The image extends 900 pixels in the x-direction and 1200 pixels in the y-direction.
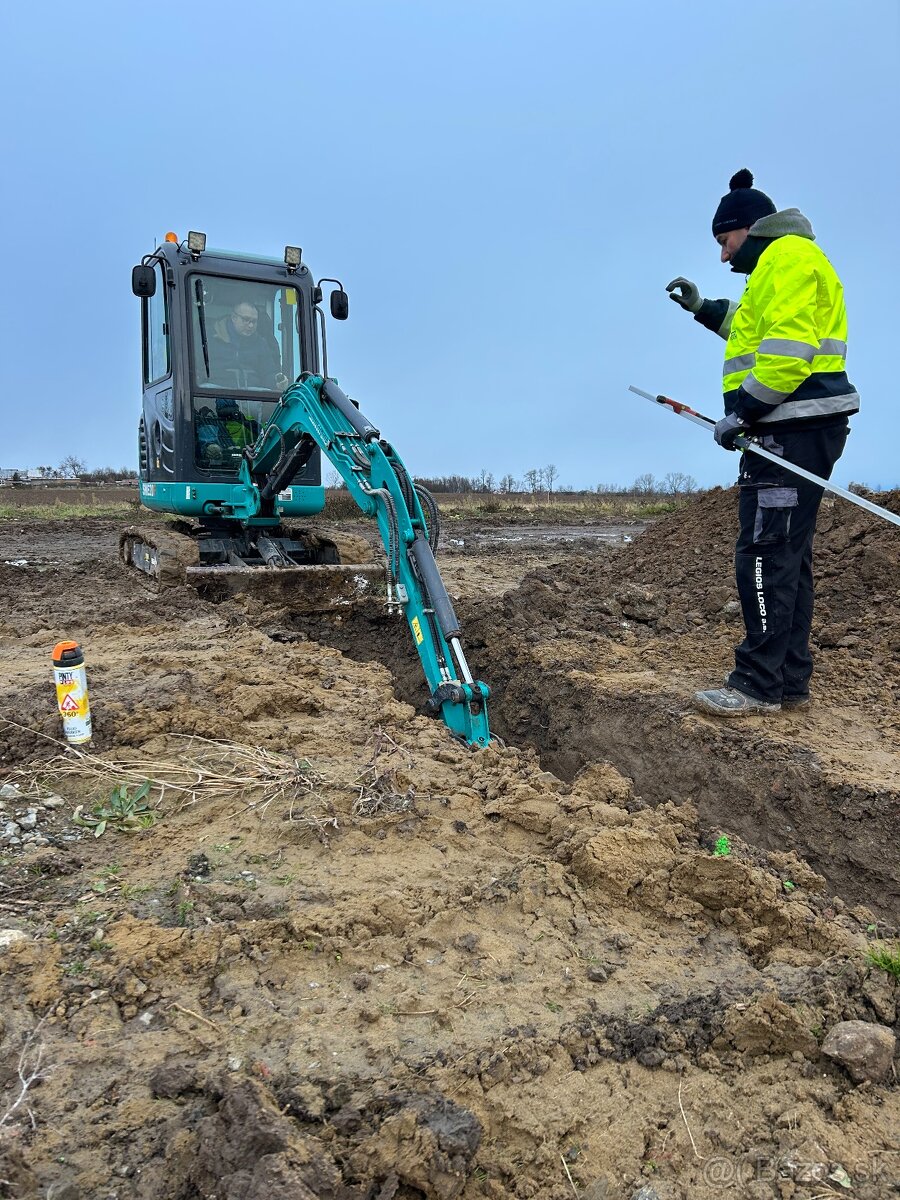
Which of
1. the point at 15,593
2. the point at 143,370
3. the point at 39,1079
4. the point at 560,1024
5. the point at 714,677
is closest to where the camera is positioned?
the point at 39,1079

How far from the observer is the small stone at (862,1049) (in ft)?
6.82

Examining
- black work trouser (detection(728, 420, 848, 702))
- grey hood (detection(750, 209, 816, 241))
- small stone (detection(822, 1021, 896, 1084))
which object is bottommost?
small stone (detection(822, 1021, 896, 1084))

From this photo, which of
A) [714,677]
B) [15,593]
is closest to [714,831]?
[714,677]

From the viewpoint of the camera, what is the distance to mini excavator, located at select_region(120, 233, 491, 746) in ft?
23.6

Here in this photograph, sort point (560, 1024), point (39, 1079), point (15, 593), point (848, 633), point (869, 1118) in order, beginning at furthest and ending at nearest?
point (15, 593)
point (848, 633)
point (560, 1024)
point (869, 1118)
point (39, 1079)

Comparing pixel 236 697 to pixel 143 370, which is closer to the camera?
pixel 236 697

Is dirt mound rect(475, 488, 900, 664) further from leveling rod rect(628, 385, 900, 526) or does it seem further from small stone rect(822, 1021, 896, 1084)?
small stone rect(822, 1021, 896, 1084)

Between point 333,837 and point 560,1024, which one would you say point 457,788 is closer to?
point 333,837

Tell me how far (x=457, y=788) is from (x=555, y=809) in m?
0.43

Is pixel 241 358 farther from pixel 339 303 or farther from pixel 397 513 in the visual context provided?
pixel 397 513

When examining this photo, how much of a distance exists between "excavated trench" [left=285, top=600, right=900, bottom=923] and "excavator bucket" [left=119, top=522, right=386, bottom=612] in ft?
3.78

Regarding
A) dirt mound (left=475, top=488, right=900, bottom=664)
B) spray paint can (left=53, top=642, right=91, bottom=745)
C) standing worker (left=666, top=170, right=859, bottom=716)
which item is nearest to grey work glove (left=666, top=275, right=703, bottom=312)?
standing worker (left=666, top=170, right=859, bottom=716)

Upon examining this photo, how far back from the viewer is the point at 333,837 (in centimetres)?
299

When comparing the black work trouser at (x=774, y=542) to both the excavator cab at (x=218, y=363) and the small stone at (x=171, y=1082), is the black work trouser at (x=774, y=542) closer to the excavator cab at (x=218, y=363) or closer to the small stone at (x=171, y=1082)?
the small stone at (x=171, y=1082)
